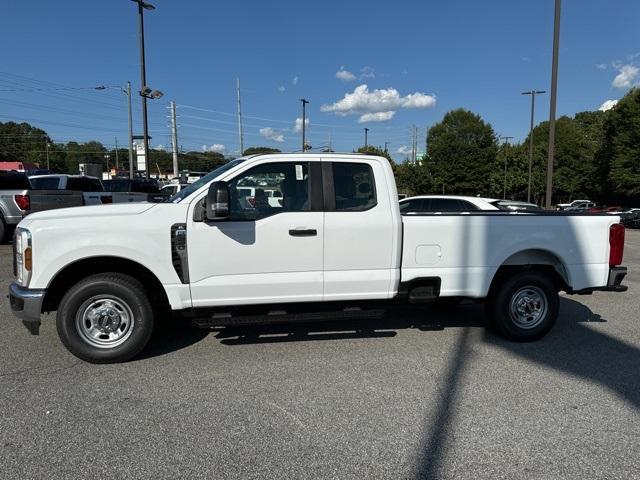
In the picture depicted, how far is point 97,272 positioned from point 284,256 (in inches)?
70.7

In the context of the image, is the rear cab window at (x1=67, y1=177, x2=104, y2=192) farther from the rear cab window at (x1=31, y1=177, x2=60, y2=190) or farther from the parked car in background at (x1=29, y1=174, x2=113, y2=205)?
the rear cab window at (x1=31, y1=177, x2=60, y2=190)

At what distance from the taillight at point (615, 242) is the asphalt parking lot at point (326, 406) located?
935 millimetres

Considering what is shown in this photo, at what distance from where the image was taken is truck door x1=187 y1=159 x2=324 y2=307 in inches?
182

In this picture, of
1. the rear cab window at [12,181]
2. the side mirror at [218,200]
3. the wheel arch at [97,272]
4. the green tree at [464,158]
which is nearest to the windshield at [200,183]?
the side mirror at [218,200]

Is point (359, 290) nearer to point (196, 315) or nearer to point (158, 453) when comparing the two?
point (196, 315)

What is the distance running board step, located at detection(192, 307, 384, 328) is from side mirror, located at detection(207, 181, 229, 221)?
1.02 meters

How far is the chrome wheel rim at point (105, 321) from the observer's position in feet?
14.9

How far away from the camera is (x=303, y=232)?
15.6 feet

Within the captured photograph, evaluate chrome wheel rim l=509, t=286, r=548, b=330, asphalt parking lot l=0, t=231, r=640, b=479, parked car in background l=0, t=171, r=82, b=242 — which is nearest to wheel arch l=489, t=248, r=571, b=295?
chrome wheel rim l=509, t=286, r=548, b=330

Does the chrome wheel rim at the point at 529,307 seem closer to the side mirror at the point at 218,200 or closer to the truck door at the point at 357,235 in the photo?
the truck door at the point at 357,235

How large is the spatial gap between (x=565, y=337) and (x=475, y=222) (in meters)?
1.85

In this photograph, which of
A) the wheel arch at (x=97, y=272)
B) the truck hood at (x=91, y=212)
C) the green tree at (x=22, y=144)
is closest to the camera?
the truck hood at (x=91, y=212)

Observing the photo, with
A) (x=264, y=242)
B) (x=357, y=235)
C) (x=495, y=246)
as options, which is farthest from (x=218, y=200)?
(x=495, y=246)

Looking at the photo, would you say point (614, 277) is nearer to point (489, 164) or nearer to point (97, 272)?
point (97, 272)
